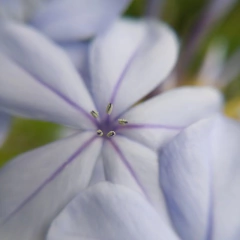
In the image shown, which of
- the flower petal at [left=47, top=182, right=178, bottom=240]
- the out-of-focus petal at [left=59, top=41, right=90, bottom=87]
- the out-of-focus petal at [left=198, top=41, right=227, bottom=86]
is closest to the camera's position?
the flower petal at [left=47, top=182, right=178, bottom=240]

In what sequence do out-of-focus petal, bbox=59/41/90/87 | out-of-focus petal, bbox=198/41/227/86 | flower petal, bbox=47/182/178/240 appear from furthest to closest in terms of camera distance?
1. out-of-focus petal, bbox=198/41/227/86
2. out-of-focus petal, bbox=59/41/90/87
3. flower petal, bbox=47/182/178/240

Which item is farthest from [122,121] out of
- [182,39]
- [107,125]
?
[182,39]

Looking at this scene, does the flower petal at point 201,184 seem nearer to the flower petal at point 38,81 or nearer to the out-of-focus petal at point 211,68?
the flower petal at point 38,81

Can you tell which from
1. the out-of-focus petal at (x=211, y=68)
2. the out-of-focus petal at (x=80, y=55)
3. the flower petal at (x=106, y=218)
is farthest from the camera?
the out-of-focus petal at (x=211, y=68)

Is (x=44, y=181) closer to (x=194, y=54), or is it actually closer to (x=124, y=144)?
(x=124, y=144)

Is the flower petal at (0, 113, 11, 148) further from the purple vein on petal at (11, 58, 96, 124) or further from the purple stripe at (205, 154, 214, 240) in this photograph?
the purple stripe at (205, 154, 214, 240)

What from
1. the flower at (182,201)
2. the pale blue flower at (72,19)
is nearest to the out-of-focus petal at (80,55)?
the pale blue flower at (72,19)

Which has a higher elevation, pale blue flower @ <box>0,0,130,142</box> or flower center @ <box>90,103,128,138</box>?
pale blue flower @ <box>0,0,130,142</box>

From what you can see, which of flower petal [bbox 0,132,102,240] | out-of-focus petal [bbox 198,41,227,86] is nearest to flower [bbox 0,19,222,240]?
flower petal [bbox 0,132,102,240]
